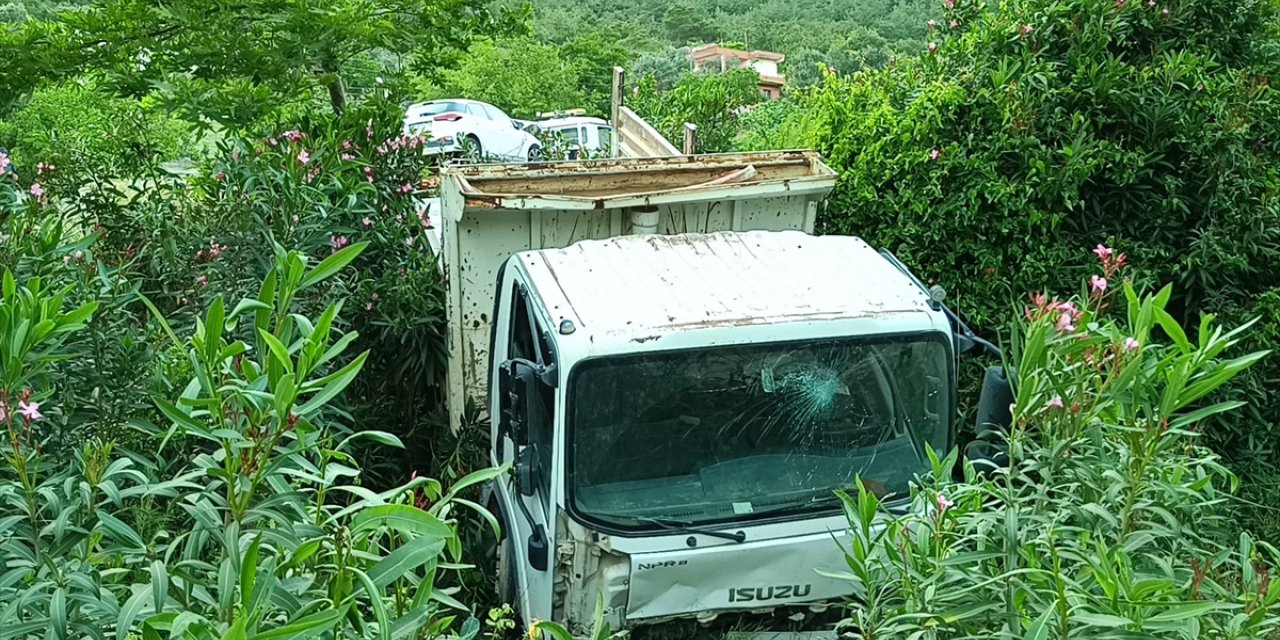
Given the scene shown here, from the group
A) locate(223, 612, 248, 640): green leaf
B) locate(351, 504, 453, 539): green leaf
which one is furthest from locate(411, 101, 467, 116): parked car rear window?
locate(223, 612, 248, 640): green leaf

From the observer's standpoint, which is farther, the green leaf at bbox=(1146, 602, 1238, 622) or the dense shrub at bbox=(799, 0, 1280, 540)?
the dense shrub at bbox=(799, 0, 1280, 540)

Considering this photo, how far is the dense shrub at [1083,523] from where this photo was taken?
2.46m

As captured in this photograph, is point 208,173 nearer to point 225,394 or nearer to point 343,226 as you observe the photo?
point 343,226

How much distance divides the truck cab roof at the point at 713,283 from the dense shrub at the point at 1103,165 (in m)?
1.87

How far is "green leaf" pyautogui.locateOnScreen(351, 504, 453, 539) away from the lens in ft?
7.36

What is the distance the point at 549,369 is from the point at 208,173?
11.3 feet

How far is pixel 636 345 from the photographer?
4.18 meters

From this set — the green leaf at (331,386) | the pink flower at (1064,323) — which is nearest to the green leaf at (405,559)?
the green leaf at (331,386)

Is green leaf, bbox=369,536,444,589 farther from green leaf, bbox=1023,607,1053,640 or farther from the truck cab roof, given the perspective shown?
the truck cab roof

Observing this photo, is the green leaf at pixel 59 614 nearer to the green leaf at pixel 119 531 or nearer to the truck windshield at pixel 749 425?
the green leaf at pixel 119 531

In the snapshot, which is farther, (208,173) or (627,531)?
(208,173)

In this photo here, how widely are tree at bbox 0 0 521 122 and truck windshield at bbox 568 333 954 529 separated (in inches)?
160

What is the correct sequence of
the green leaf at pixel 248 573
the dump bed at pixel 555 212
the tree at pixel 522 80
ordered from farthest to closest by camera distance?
the tree at pixel 522 80
the dump bed at pixel 555 212
the green leaf at pixel 248 573

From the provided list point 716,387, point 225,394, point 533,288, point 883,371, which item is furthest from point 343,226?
point 225,394
